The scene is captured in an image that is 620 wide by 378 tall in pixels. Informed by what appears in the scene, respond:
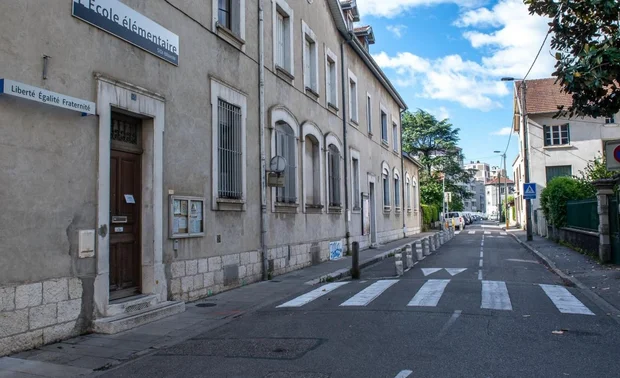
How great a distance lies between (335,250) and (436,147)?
142 ft

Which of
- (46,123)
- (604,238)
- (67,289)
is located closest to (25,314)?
(67,289)

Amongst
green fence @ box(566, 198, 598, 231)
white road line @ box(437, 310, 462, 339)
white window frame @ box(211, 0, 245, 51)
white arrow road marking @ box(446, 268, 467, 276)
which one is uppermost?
white window frame @ box(211, 0, 245, 51)

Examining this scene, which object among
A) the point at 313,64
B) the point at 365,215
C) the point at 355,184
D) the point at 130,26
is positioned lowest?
the point at 365,215

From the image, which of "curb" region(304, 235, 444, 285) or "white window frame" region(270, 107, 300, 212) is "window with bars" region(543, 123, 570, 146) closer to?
"curb" region(304, 235, 444, 285)

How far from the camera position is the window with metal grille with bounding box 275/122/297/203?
1384 centimetres

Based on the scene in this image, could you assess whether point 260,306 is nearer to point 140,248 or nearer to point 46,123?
point 140,248

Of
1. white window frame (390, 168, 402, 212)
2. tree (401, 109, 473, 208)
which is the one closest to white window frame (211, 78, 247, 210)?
white window frame (390, 168, 402, 212)

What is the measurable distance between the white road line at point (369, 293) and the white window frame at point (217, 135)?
340cm

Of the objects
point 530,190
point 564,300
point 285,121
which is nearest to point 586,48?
point 564,300

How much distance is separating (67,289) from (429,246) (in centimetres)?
1607

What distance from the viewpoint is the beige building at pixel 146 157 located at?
623 cm

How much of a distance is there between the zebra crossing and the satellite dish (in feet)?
10.3

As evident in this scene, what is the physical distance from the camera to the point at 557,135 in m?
35.2

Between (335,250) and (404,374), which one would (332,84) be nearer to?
(335,250)
